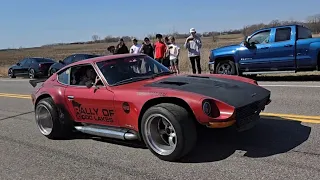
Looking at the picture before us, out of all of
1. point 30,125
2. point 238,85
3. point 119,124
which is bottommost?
point 30,125

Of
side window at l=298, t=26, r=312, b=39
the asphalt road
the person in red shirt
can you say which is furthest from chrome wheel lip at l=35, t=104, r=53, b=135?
side window at l=298, t=26, r=312, b=39

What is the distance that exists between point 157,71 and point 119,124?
4.21 ft

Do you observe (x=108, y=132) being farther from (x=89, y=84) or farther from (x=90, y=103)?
(x=89, y=84)

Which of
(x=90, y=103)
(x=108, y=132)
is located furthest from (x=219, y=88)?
(x=90, y=103)

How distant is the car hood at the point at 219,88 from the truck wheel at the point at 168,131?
0.37 meters

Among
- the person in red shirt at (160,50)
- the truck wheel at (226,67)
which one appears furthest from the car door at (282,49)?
the person in red shirt at (160,50)

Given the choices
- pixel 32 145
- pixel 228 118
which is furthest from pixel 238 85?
pixel 32 145

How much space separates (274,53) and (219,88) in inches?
302

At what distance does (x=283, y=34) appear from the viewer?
12.1 m

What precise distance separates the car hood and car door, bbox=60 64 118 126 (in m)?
0.64

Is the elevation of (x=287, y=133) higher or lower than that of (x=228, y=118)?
lower

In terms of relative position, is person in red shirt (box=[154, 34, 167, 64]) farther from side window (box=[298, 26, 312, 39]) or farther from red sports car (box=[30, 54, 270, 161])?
red sports car (box=[30, 54, 270, 161])

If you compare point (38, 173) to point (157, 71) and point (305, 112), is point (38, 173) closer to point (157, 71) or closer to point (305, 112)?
point (157, 71)

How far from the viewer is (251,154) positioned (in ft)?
15.8
